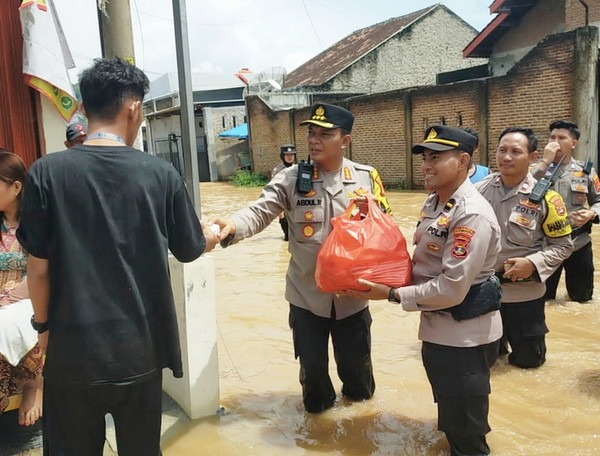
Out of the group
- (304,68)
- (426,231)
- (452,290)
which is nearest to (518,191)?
(426,231)

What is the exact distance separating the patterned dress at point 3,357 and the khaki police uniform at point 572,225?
13.8 ft

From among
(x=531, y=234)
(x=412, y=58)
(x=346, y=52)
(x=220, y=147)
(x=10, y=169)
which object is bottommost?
(x=531, y=234)

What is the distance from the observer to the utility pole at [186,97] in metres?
3.35

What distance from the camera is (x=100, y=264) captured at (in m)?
2.03

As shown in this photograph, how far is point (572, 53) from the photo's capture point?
484 inches

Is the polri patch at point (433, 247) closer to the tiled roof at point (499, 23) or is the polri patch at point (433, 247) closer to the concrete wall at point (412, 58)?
the tiled roof at point (499, 23)

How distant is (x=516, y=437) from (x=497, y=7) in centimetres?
1604

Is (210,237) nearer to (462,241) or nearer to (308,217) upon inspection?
(308,217)

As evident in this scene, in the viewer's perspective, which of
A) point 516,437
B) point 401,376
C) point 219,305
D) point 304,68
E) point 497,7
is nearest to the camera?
point 516,437

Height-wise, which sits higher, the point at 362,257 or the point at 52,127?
the point at 52,127

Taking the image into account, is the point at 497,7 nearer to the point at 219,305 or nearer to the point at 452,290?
the point at 219,305

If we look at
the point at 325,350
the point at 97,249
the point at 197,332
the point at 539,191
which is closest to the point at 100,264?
the point at 97,249

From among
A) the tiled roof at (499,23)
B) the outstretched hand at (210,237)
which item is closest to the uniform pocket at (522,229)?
the outstretched hand at (210,237)

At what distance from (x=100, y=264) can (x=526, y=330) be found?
337 cm
